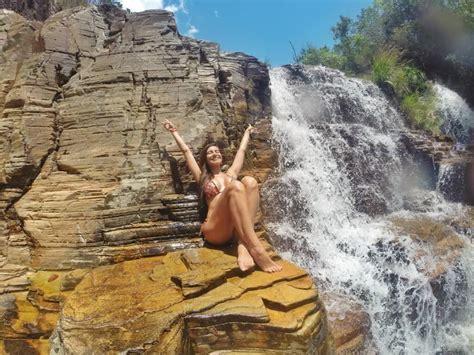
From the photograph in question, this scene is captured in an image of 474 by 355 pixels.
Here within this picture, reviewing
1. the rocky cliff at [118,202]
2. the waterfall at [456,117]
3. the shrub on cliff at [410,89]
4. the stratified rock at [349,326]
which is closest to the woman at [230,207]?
the rocky cliff at [118,202]

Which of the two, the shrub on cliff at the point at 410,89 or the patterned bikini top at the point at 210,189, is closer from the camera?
the patterned bikini top at the point at 210,189

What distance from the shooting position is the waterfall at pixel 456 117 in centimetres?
1324

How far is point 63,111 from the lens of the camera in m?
6.06

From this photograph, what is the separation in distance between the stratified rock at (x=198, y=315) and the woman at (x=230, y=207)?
0.21 metres

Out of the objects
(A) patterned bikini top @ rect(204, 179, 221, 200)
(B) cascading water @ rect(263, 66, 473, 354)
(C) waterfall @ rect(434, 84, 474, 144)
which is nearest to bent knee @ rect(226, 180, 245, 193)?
(A) patterned bikini top @ rect(204, 179, 221, 200)

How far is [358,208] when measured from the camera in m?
8.52

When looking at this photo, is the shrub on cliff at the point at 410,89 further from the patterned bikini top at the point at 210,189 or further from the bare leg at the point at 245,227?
the bare leg at the point at 245,227

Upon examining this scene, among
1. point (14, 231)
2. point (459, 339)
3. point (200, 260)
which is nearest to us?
point (200, 260)

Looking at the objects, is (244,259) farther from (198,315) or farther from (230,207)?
(198,315)

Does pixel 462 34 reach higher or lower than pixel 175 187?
higher

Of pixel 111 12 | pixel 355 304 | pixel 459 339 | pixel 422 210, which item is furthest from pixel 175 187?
pixel 422 210

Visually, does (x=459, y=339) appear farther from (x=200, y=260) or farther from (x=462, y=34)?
(x=462, y=34)

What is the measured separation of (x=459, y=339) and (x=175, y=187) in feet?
16.0

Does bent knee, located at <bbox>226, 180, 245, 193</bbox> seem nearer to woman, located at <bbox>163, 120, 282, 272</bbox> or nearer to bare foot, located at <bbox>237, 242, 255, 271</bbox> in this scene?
woman, located at <bbox>163, 120, 282, 272</bbox>
